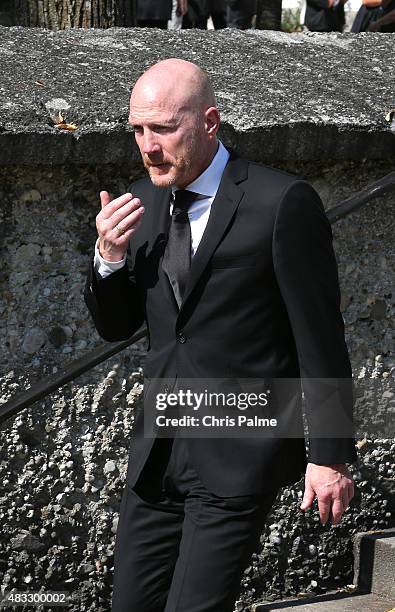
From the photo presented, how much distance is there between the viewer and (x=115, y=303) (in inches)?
133

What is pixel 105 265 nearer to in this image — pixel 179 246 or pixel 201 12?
pixel 179 246

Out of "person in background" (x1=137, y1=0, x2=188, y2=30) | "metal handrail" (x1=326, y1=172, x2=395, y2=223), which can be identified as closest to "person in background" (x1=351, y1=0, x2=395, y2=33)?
"person in background" (x1=137, y1=0, x2=188, y2=30)

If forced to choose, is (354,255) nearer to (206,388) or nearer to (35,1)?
(206,388)

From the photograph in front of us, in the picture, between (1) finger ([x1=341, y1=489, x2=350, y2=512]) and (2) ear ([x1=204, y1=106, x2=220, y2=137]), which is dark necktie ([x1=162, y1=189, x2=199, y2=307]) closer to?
(2) ear ([x1=204, y1=106, x2=220, y2=137])

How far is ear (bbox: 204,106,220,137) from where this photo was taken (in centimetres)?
318

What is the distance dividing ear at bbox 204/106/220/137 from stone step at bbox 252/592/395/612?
6.95 feet

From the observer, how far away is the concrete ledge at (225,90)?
4.23 metres

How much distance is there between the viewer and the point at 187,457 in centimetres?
325

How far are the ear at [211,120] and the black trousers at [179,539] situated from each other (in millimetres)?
839

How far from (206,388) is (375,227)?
1776 millimetres

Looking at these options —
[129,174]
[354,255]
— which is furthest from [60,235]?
[354,255]

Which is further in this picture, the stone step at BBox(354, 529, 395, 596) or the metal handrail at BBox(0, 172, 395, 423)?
the stone step at BBox(354, 529, 395, 596)

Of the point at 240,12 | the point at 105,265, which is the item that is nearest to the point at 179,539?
the point at 105,265

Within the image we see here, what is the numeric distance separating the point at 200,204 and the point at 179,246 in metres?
0.13
